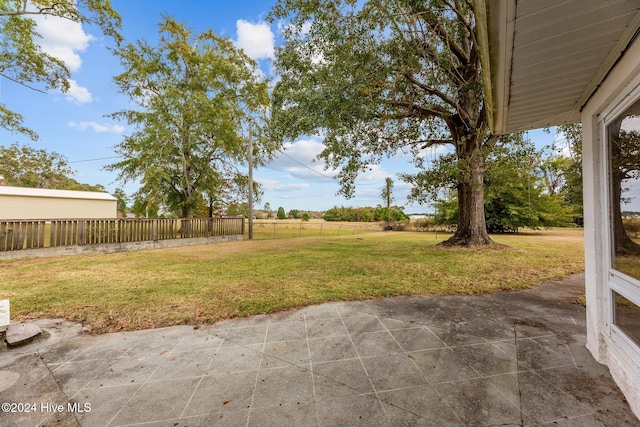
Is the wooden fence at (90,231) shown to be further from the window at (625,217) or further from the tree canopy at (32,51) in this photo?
the window at (625,217)

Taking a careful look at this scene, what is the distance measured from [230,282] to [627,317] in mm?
4883

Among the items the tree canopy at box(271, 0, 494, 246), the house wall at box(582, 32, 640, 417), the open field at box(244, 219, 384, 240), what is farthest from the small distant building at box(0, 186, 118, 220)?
the house wall at box(582, 32, 640, 417)

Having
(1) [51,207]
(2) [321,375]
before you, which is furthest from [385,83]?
(1) [51,207]

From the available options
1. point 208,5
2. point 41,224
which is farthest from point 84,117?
point 208,5

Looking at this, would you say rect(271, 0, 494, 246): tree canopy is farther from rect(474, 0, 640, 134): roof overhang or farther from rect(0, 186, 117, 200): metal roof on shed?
rect(0, 186, 117, 200): metal roof on shed

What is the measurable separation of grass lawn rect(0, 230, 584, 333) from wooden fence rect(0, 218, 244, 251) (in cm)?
98

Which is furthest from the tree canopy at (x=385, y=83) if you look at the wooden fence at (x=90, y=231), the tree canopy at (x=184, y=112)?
the tree canopy at (x=184, y=112)

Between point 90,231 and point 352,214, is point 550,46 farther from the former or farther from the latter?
point 352,214

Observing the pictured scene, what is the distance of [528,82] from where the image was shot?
213cm

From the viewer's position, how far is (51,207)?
53.7 ft

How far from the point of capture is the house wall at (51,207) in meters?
14.7

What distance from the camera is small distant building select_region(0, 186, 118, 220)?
14734mm

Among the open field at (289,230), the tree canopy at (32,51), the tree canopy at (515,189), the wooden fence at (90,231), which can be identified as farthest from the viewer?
the open field at (289,230)

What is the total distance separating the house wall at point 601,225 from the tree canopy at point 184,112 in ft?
43.4
